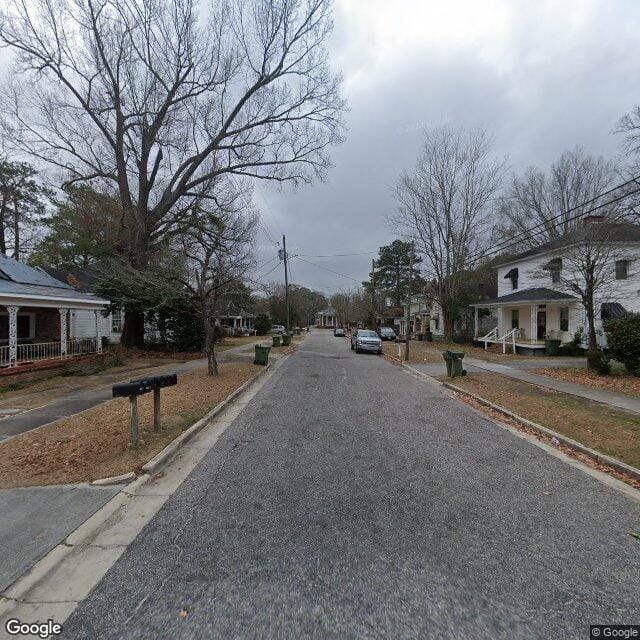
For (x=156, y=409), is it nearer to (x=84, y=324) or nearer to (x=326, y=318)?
(x=84, y=324)

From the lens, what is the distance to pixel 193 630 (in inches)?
91.9

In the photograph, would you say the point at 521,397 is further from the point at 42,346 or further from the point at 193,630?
the point at 42,346

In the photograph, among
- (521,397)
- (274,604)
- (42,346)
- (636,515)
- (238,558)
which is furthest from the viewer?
(42,346)

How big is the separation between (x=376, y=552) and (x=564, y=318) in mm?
26024

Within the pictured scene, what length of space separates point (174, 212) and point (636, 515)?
24.6 meters

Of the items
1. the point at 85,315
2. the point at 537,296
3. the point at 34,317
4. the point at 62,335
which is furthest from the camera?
the point at 85,315

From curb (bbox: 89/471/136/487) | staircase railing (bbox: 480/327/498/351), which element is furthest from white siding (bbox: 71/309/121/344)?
staircase railing (bbox: 480/327/498/351)

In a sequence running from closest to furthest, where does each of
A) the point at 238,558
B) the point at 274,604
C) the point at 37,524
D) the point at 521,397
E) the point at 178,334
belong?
the point at 274,604
the point at 238,558
the point at 37,524
the point at 521,397
the point at 178,334

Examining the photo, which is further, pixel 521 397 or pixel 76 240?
pixel 76 240

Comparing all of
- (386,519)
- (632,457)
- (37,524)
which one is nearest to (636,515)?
(632,457)

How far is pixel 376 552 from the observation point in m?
3.14

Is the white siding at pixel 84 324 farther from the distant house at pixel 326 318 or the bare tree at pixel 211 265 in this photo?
the distant house at pixel 326 318

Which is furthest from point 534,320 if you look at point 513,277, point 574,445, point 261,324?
point 261,324

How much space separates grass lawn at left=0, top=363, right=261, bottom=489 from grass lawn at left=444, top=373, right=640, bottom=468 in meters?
6.52
